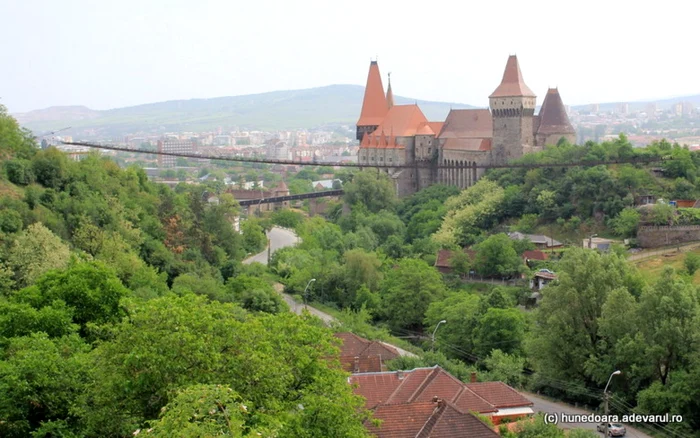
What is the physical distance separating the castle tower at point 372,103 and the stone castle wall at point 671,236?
1262 inches

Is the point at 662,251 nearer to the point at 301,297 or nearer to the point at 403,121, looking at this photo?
the point at 301,297

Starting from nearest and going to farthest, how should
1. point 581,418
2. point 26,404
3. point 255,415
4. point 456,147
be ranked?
point 255,415 < point 26,404 < point 581,418 < point 456,147

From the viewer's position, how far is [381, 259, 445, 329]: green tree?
144ft

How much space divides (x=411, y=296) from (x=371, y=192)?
2641 centimetres

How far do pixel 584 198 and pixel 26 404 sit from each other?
41.4 metres

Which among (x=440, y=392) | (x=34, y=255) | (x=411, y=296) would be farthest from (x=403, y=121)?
(x=440, y=392)

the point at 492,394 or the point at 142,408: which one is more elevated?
the point at 142,408

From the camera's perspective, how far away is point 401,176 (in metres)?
73.5

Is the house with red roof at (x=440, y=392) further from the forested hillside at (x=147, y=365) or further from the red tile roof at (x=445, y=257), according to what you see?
the red tile roof at (x=445, y=257)

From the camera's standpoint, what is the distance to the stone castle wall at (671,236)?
1962 inches

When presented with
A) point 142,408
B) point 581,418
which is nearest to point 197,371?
point 142,408

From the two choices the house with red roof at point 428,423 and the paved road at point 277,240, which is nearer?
the house with red roof at point 428,423

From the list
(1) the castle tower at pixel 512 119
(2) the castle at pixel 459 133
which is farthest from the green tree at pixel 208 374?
(2) the castle at pixel 459 133

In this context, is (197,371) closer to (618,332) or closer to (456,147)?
(618,332)
